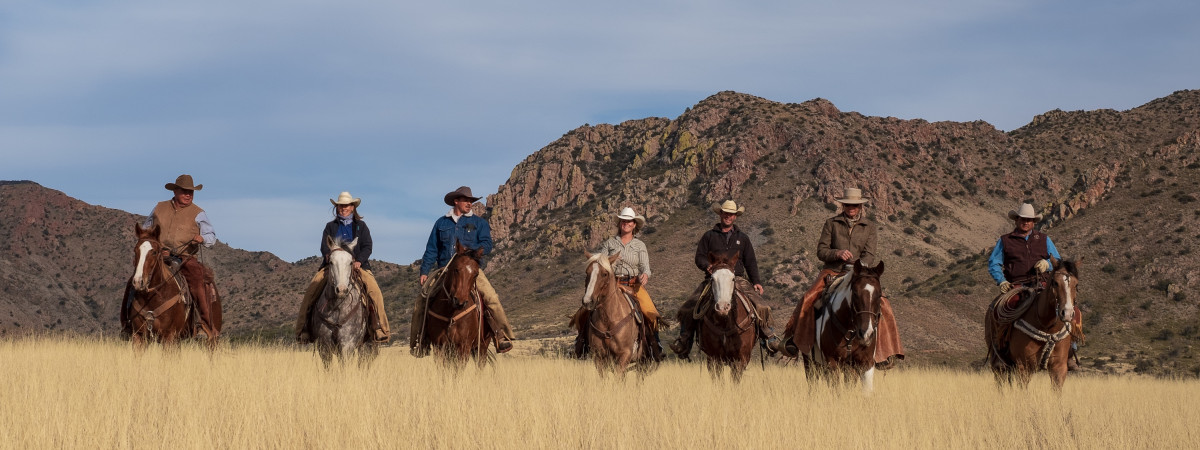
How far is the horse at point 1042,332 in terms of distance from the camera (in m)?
11.9

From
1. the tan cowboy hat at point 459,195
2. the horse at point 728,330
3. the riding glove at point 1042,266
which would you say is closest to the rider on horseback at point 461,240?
the tan cowboy hat at point 459,195

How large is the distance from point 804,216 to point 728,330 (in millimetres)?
74508

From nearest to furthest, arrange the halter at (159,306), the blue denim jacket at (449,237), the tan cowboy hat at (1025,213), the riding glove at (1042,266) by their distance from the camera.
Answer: the halter at (159,306) < the riding glove at (1042,266) < the blue denim jacket at (449,237) < the tan cowboy hat at (1025,213)

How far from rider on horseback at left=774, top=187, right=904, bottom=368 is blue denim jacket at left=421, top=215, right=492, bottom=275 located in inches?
170

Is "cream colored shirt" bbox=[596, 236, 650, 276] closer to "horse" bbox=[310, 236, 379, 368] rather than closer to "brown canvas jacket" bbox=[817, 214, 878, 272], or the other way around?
"brown canvas jacket" bbox=[817, 214, 878, 272]

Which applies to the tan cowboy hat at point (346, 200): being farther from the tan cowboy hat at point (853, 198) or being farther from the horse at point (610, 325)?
the tan cowboy hat at point (853, 198)

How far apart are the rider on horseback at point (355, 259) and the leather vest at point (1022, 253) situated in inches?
347

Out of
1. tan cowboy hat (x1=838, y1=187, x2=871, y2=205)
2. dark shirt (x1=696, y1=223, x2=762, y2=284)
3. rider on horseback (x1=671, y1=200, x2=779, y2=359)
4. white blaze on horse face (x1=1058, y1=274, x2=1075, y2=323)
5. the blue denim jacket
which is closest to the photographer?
white blaze on horse face (x1=1058, y1=274, x2=1075, y2=323)

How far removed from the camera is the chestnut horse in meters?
11.9

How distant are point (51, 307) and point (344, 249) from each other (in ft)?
319

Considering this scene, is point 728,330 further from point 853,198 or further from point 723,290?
point 853,198

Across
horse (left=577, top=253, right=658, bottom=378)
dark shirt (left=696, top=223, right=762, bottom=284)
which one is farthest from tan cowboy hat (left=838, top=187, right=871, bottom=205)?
horse (left=577, top=253, right=658, bottom=378)

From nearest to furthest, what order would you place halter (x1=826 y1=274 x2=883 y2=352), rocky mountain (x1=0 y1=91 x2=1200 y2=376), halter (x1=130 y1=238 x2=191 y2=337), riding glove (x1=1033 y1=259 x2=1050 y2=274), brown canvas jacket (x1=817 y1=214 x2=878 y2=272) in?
1. halter (x1=826 y1=274 x2=883 y2=352)
2. halter (x1=130 y1=238 x2=191 y2=337)
3. riding glove (x1=1033 y1=259 x2=1050 y2=274)
4. brown canvas jacket (x1=817 y1=214 x2=878 y2=272)
5. rocky mountain (x1=0 y1=91 x2=1200 y2=376)

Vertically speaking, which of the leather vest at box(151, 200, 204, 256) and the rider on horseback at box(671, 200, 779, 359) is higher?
the leather vest at box(151, 200, 204, 256)
